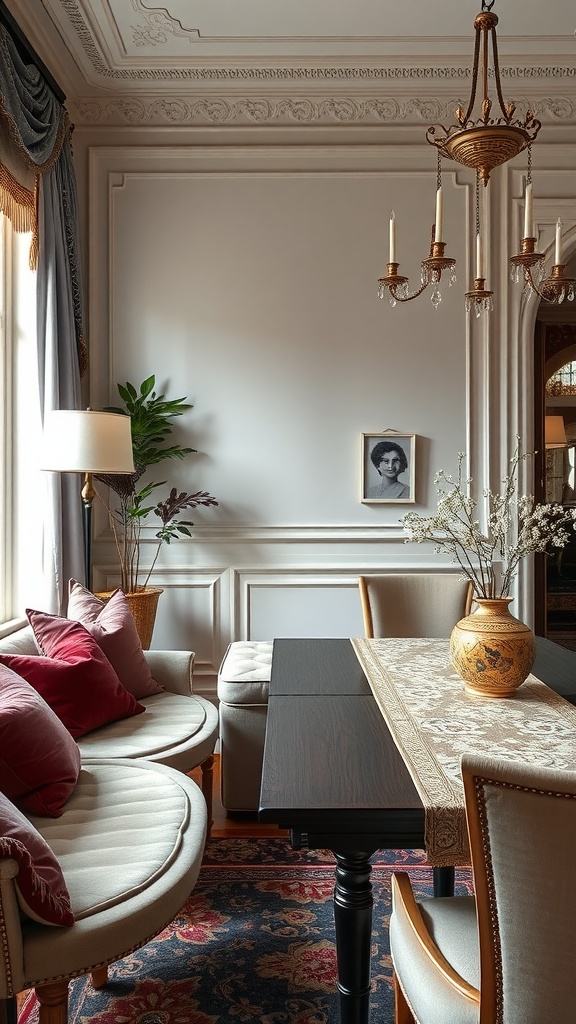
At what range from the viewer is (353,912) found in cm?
132

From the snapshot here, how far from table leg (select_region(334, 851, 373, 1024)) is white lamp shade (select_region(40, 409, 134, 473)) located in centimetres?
203

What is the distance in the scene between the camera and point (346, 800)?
50.1 inches

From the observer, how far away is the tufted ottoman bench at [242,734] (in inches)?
109

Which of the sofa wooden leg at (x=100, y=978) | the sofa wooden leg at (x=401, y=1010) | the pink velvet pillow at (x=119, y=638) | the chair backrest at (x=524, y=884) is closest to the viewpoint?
the chair backrest at (x=524, y=884)

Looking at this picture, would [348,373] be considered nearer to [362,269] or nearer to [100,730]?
[362,269]

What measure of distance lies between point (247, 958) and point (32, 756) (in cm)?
77

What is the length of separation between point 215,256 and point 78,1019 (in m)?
3.31

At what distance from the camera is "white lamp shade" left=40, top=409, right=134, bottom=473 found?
300 centimetres

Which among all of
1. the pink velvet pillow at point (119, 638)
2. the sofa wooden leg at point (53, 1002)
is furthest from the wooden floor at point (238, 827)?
the sofa wooden leg at point (53, 1002)

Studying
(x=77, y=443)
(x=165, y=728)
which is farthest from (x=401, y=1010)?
(x=77, y=443)

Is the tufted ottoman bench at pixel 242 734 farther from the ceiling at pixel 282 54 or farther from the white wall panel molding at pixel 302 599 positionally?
the ceiling at pixel 282 54

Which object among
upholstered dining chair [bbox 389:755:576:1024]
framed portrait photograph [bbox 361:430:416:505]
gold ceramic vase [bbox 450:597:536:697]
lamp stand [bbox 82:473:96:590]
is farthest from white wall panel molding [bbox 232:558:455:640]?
upholstered dining chair [bbox 389:755:576:1024]

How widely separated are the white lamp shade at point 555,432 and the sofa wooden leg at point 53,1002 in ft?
20.2

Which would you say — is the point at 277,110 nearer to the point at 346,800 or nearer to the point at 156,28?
the point at 156,28
